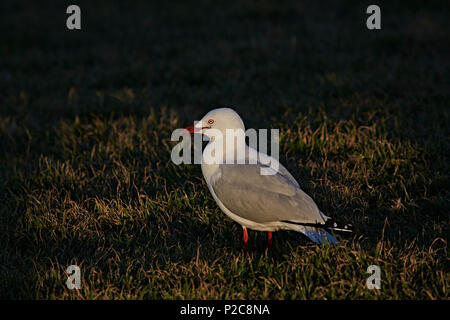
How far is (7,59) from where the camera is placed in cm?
923

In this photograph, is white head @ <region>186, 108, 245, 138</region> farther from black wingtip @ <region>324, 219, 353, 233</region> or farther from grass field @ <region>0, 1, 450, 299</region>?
black wingtip @ <region>324, 219, 353, 233</region>

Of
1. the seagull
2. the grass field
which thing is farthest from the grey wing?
the grass field

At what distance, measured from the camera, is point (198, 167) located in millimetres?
5211

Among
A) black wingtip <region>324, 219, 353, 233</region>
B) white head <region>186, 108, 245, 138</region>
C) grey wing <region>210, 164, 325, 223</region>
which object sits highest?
white head <region>186, 108, 245, 138</region>

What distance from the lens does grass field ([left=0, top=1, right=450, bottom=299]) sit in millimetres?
3496

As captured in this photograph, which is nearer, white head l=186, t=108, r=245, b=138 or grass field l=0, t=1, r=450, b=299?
grass field l=0, t=1, r=450, b=299

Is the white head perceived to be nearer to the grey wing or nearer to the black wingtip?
the grey wing

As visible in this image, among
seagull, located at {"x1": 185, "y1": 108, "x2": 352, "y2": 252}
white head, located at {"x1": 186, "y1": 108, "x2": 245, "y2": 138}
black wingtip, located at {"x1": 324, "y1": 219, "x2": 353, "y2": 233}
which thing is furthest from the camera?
white head, located at {"x1": 186, "y1": 108, "x2": 245, "y2": 138}

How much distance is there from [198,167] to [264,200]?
5.53 ft

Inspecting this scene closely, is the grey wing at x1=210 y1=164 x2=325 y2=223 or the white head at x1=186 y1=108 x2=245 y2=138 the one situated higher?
the white head at x1=186 y1=108 x2=245 y2=138

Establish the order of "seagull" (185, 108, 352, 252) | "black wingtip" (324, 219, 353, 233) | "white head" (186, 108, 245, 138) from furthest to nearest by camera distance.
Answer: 1. "white head" (186, 108, 245, 138)
2. "seagull" (185, 108, 352, 252)
3. "black wingtip" (324, 219, 353, 233)

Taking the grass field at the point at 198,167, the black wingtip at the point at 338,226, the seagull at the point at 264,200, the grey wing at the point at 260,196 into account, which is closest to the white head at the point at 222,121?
the seagull at the point at 264,200

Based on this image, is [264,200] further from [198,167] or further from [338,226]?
[198,167]

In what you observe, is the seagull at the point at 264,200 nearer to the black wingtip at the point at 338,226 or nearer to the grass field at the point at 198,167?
the black wingtip at the point at 338,226
